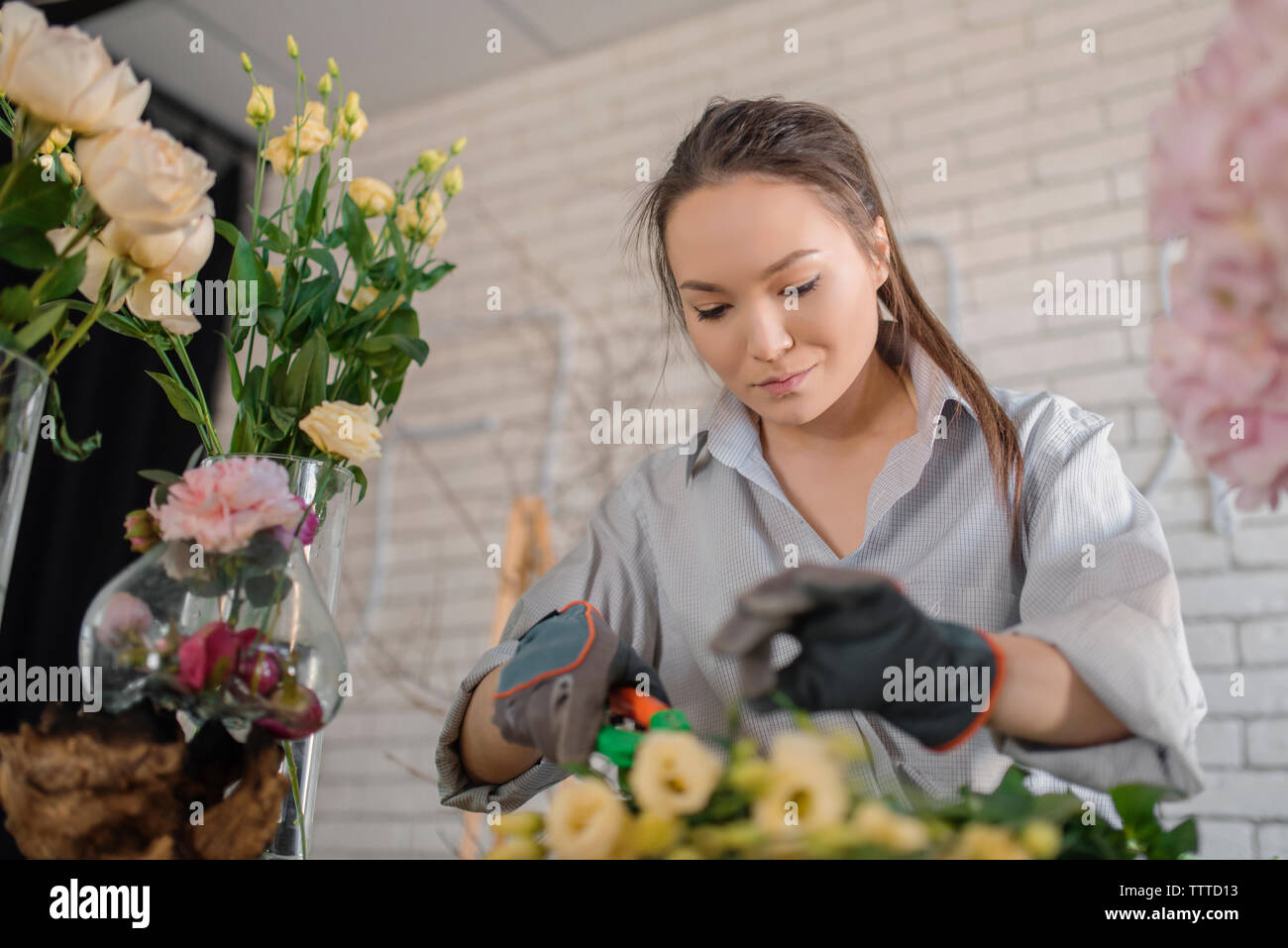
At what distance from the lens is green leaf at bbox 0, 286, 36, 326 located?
0.63 m

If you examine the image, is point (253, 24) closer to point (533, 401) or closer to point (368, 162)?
point (368, 162)

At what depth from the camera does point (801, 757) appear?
43cm

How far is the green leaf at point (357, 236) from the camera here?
97 centimetres

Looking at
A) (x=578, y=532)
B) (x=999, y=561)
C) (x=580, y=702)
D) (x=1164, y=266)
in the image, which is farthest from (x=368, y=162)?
(x=580, y=702)

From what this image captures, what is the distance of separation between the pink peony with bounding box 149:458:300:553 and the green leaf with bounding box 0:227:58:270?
0.17 meters

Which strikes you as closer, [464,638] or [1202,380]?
[1202,380]

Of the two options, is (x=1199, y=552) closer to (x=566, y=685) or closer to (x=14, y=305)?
(x=566, y=685)

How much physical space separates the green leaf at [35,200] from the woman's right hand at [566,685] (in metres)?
0.41

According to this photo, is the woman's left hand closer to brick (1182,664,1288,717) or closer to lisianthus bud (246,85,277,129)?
lisianthus bud (246,85,277,129)

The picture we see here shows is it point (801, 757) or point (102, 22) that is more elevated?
point (102, 22)

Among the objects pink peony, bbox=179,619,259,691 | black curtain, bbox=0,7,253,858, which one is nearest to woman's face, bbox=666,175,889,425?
pink peony, bbox=179,619,259,691

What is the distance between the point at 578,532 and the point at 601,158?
1.06m

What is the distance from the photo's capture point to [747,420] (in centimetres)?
118

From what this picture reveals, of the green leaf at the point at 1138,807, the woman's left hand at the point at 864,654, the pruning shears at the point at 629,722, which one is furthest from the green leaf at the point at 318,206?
the green leaf at the point at 1138,807
